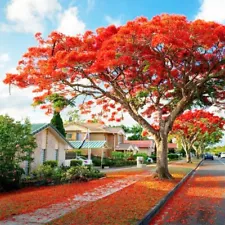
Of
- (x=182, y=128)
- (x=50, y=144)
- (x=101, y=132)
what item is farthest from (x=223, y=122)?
(x=50, y=144)

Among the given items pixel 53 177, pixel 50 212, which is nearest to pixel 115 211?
pixel 50 212

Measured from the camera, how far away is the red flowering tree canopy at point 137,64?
16234 millimetres

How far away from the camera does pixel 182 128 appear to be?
4434 cm

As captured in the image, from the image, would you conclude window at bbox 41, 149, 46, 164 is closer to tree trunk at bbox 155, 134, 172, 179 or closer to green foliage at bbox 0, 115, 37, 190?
green foliage at bbox 0, 115, 37, 190

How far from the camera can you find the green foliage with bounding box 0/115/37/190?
49.7ft

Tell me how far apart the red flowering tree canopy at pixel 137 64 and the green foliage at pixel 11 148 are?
3.30 meters

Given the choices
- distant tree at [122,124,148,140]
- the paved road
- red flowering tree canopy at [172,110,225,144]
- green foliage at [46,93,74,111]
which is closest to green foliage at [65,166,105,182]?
green foliage at [46,93,74,111]

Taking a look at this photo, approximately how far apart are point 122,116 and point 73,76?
6.60 meters

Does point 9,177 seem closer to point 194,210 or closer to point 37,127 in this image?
point 37,127

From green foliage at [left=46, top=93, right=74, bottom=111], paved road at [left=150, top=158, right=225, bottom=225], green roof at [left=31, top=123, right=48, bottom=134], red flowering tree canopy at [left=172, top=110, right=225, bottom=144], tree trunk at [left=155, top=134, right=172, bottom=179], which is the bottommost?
paved road at [left=150, top=158, right=225, bottom=225]

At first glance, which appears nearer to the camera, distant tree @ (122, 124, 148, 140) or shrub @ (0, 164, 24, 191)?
shrub @ (0, 164, 24, 191)

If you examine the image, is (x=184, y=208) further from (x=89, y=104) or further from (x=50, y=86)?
(x=89, y=104)

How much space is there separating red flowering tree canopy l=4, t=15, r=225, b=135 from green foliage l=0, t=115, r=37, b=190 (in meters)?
3.30

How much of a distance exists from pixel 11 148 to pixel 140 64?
8.05m
